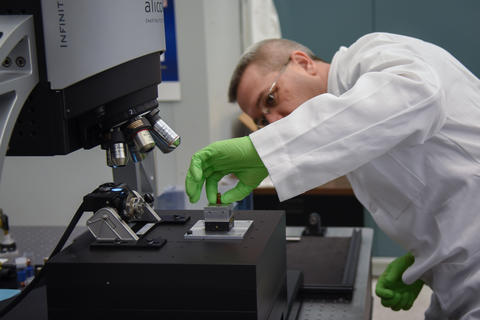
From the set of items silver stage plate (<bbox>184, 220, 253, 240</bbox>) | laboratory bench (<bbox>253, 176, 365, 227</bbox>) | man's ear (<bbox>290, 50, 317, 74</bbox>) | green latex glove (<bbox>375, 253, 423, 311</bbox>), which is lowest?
laboratory bench (<bbox>253, 176, 365, 227</bbox>)

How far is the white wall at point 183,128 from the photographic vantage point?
3197 mm

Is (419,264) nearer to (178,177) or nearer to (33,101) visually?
(33,101)

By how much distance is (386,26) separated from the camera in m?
3.26

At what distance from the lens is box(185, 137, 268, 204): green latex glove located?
3.30ft

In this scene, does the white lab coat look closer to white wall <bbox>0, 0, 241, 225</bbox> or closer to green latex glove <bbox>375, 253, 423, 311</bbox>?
green latex glove <bbox>375, 253, 423, 311</bbox>

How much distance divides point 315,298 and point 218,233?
33 centimetres

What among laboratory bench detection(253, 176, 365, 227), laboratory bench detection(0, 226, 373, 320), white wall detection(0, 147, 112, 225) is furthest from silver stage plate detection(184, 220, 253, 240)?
white wall detection(0, 147, 112, 225)

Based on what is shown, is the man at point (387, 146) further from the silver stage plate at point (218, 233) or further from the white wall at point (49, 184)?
the white wall at point (49, 184)

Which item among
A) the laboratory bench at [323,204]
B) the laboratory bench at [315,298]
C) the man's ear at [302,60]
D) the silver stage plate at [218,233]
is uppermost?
the man's ear at [302,60]

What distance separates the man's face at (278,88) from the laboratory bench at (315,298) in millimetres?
368

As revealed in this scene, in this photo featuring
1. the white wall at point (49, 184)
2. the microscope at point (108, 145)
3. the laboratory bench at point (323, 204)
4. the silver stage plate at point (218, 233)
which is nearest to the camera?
the microscope at point (108, 145)

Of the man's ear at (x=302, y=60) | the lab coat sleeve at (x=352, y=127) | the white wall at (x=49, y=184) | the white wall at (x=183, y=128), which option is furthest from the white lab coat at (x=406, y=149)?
the white wall at (x=49, y=184)

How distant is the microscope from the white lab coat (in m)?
0.17

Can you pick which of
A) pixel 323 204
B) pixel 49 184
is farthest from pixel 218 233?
pixel 49 184
